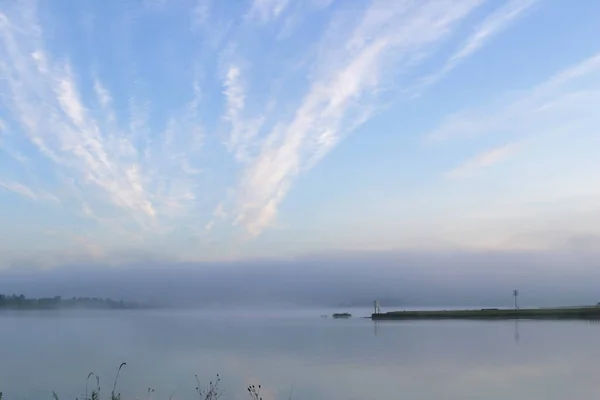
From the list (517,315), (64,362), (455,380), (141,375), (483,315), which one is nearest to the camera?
(455,380)

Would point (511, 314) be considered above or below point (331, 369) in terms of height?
below

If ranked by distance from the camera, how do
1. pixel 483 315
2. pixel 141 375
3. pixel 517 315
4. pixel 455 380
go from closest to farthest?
pixel 455 380 → pixel 141 375 → pixel 517 315 → pixel 483 315

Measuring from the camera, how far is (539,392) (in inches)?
677

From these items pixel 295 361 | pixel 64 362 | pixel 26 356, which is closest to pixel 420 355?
pixel 295 361

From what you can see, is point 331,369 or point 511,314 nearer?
point 331,369

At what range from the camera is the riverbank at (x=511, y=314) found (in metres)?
63.8

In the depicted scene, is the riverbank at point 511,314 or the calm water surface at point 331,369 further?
the riverbank at point 511,314

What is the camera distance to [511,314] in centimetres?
6844

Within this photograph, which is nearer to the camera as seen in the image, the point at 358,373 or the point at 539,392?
the point at 539,392

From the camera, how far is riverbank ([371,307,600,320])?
63.8 metres

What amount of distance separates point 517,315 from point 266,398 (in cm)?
5806

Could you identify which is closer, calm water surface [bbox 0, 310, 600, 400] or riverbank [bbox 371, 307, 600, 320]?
calm water surface [bbox 0, 310, 600, 400]

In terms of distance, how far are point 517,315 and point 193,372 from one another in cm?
5442

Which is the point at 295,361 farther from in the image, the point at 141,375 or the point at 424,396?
the point at 424,396
